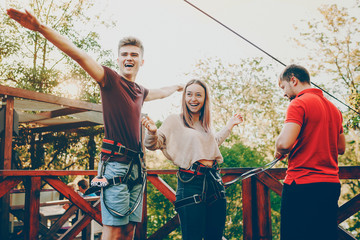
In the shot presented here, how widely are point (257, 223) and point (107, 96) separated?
1799 mm

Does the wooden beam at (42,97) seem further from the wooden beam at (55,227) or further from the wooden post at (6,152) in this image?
the wooden beam at (55,227)

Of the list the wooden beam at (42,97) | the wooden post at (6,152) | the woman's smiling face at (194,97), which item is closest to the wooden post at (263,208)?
the woman's smiling face at (194,97)

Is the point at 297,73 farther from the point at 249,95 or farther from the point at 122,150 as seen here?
the point at 249,95

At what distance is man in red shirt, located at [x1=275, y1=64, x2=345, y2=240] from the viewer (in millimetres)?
1602

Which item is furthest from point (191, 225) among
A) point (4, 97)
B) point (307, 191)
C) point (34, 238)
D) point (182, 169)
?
point (4, 97)

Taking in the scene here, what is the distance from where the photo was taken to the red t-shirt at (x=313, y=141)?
1626 millimetres

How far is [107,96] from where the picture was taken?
176 cm

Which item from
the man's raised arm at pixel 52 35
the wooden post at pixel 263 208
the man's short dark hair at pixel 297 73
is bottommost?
the wooden post at pixel 263 208

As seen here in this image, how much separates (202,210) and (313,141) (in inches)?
27.5

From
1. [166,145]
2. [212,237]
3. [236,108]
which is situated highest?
[236,108]

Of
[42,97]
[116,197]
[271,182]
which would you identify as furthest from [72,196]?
[42,97]

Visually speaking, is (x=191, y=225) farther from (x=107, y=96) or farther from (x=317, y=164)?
(x=107, y=96)

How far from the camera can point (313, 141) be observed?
164cm

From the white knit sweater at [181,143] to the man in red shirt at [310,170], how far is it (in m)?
0.44
